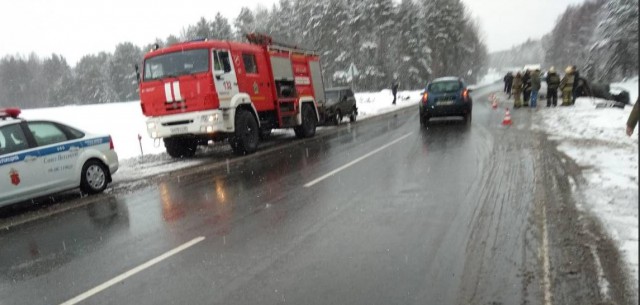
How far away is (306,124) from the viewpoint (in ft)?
52.8

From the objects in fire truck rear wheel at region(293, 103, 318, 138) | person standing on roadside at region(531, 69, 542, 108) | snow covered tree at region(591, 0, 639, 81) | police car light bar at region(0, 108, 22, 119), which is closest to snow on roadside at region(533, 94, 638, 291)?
snow covered tree at region(591, 0, 639, 81)

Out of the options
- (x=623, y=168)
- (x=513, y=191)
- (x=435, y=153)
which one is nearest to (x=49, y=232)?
(x=513, y=191)

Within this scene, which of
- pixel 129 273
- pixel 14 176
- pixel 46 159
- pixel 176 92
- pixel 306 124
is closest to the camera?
pixel 129 273

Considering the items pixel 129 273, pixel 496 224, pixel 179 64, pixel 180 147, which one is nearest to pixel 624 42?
pixel 496 224

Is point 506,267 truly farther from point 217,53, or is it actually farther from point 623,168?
point 217,53

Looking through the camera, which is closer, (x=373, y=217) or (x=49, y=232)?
(x=373, y=217)

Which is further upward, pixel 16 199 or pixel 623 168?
pixel 16 199

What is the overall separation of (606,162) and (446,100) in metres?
8.31

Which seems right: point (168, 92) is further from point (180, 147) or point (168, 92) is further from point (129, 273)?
point (129, 273)

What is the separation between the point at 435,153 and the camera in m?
10.4

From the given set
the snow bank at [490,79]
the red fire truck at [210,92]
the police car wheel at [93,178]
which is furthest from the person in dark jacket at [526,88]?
the snow bank at [490,79]

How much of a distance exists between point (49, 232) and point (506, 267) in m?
5.68

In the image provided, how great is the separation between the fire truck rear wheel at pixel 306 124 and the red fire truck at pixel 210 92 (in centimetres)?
174

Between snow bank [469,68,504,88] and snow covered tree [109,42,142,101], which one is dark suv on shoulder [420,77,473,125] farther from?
snow covered tree [109,42,142,101]
